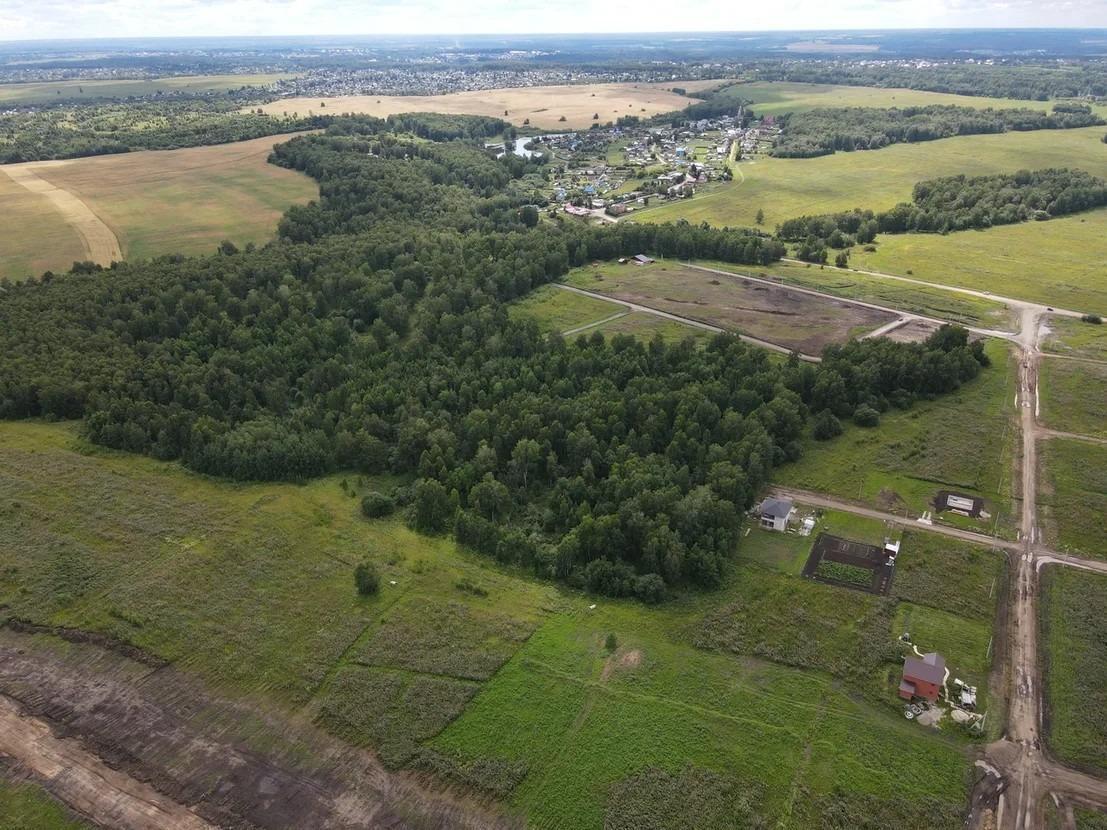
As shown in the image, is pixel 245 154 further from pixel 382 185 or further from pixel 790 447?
pixel 790 447

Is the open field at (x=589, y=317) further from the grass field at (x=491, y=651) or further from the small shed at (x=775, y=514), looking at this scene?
the grass field at (x=491, y=651)

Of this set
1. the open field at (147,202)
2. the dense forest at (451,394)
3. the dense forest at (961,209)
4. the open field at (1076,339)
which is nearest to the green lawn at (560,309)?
the dense forest at (451,394)

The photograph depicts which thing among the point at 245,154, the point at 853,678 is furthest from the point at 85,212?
the point at 853,678

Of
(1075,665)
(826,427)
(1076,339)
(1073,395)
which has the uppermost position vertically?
(1076,339)

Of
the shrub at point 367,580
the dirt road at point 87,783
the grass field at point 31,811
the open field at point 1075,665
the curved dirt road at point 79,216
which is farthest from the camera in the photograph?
the curved dirt road at point 79,216

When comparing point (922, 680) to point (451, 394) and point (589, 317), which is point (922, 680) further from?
point (589, 317)

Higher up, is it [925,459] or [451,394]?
[451,394]

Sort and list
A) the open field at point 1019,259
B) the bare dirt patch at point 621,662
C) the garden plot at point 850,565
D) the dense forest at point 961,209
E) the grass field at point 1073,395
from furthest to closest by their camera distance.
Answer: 1. the dense forest at point 961,209
2. the open field at point 1019,259
3. the grass field at point 1073,395
4. the garden plot at point 850,565
5. the bare dirt patch at point 621,662

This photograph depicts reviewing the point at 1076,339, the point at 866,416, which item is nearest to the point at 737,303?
the point at 866,416
